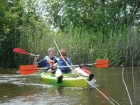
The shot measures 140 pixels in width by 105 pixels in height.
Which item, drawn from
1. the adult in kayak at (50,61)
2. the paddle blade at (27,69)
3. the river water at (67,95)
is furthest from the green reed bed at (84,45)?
the river water at (67,95)

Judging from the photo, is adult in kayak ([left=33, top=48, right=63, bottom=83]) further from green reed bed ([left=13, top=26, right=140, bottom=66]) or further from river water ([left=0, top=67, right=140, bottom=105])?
green reed bed ([left=13, top=26, right=140, bottom=66])

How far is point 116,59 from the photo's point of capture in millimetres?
15766

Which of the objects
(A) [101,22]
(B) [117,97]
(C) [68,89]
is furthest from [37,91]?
(A) [101,22]

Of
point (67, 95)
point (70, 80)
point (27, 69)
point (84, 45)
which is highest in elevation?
point (84, 45)

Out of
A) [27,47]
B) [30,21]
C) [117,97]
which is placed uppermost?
[30,21]

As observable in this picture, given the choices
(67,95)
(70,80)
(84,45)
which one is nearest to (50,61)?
(70,80)

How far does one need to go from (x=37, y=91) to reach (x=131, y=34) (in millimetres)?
9322

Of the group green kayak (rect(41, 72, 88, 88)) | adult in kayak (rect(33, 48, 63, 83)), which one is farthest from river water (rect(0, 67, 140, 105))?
adult in kayak (rect(33, 48, 63, 83))

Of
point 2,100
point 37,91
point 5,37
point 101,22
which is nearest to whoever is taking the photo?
point 2,100

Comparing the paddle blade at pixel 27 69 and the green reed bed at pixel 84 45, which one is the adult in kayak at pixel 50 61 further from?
the green reed bed at pixel 84 45

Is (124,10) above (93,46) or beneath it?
above

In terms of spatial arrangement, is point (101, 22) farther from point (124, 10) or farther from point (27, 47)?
point (27, 47)

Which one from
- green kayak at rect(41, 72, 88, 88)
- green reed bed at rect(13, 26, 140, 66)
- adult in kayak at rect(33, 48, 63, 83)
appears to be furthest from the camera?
green reed bed at rect(13, 26, 140, 66)

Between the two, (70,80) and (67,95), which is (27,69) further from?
(67,95)
